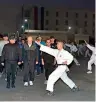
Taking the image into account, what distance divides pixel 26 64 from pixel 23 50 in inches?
18.7

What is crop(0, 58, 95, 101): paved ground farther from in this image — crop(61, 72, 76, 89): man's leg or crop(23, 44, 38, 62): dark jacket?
crop(23, 44, 38, 62): dark jacket

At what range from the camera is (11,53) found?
11.4m

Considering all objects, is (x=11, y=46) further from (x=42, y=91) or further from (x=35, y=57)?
(x=42, y=91)

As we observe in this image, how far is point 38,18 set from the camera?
116 m

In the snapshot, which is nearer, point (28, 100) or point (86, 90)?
point (28, 100)

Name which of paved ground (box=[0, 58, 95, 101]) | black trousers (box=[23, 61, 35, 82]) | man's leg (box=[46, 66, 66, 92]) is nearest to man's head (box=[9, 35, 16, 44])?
black trousers (box=[23, 61, 35, 82])

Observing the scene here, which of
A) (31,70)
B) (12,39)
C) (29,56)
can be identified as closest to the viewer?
(12,39)

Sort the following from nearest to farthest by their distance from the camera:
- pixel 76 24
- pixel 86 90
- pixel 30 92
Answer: pixel 30 92 < pixel 86 90 < pixel 76 24

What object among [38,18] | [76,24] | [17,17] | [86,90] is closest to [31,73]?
[86,90]

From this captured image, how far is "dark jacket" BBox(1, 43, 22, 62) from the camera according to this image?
11.4 m

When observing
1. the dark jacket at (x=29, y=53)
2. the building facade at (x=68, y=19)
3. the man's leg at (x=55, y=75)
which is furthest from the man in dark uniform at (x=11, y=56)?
the building facade at (x=68, y=19)

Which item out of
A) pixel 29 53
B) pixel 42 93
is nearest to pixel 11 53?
pixel 29 53

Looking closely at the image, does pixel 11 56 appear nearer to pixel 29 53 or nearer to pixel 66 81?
pixel 29 53

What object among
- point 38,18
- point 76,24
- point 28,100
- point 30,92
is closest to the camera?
point 28,100
